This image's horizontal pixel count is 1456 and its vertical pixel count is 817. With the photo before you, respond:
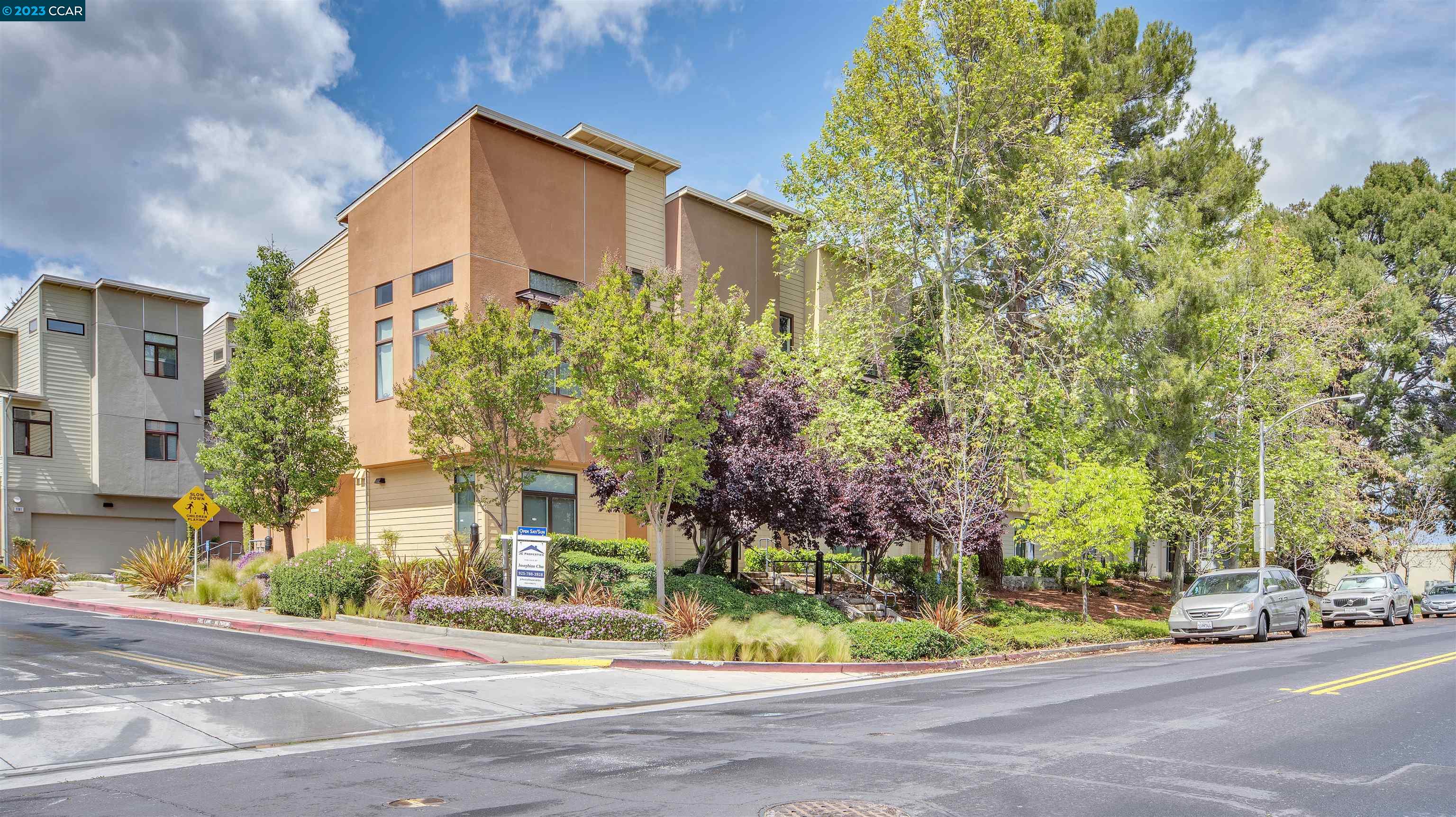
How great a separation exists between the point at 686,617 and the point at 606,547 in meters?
6.90

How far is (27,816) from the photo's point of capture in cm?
629

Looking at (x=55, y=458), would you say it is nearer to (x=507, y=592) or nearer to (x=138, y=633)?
(x=138, y=633)

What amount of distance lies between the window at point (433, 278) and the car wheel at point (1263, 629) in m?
20.5

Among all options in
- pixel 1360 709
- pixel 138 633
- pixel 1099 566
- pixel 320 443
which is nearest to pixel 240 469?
pixel 320 443

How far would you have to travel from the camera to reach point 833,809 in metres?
6.29

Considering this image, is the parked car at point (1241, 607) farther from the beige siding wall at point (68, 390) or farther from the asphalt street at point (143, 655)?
the beige siding wall at point (68, 390)

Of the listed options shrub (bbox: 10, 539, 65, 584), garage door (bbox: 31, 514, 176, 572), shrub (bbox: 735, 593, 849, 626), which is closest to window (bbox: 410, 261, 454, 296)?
shrub (bbox: 735, 593, 849, 626)

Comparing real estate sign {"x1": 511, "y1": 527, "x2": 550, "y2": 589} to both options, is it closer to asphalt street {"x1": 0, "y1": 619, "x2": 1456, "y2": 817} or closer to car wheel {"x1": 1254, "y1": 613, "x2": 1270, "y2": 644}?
asphalt street {"x1": 0, "y1": 619, "x2": 1456, "y2": 817}

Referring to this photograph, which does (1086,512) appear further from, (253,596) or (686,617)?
(253,596)

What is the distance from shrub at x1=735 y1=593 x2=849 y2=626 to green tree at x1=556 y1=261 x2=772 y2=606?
2.06m

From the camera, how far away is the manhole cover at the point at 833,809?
6.13 metres

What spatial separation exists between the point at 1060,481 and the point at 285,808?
64.3ft

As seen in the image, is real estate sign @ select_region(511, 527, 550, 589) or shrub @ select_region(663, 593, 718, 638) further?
real estate sign @ select_region(511, 527, 550, 589)

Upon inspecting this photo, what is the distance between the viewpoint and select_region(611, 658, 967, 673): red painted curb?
49.8ft
